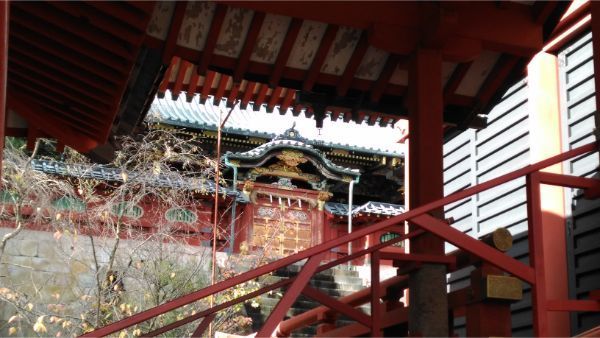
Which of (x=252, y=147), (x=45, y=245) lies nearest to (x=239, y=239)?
(x=252, y=147)

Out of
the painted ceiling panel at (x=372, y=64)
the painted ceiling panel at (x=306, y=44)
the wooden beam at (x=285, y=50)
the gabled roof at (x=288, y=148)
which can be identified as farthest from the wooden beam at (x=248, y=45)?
the gabled roof at (x=288, y=148)

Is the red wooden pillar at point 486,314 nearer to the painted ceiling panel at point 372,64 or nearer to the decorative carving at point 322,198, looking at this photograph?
the painted ceiling panel at point 372,64

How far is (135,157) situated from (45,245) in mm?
3431

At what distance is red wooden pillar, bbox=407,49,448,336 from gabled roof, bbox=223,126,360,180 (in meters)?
17.2

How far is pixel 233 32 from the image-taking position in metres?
5.04

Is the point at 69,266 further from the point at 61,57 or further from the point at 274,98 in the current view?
the point at 61,57

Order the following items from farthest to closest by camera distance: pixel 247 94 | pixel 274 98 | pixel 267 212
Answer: pixel 267 212, pixel 274 98, pixel 247 94

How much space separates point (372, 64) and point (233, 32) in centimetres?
93

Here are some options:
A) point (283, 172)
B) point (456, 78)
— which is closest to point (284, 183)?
point (283, 172)

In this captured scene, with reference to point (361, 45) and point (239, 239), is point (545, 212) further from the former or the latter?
point (239, 239)

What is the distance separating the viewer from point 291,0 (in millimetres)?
4664

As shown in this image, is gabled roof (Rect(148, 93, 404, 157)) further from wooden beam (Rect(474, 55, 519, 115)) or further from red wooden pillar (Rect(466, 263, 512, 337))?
red wooden pillar (Rect(466, 263, 512, 337))

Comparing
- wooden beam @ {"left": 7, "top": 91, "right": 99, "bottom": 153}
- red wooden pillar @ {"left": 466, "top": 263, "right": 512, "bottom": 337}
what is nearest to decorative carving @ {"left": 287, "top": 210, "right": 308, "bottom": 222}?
wooden beam @ {"left": 7, "top": 91, "right": 99, "bottom": 153}

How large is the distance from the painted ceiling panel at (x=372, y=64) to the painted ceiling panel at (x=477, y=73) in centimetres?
56
